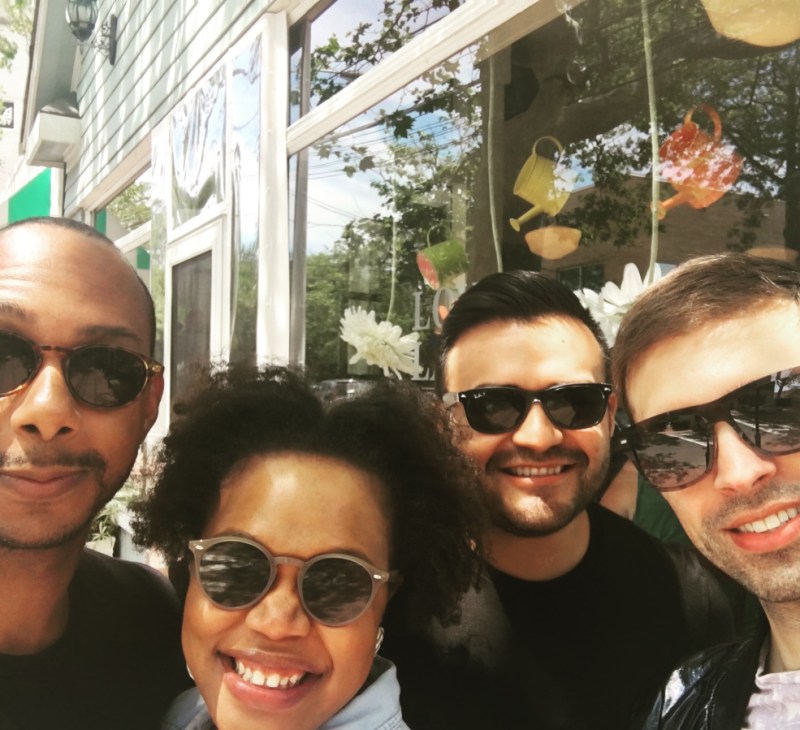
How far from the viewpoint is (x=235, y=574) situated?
1.15 meters

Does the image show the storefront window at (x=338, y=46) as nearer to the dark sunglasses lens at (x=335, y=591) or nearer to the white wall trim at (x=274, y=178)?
Result: the white wall trim at (x=274, y=178)

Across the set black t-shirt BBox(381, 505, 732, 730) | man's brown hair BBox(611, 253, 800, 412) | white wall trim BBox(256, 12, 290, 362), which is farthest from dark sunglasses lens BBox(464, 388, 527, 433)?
white wall trim BBox(256, 12, 290, 362)

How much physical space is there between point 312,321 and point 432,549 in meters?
2.07

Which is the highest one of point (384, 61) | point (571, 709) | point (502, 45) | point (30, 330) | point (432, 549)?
point (384, 61)

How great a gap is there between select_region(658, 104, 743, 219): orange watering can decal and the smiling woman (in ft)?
2.52

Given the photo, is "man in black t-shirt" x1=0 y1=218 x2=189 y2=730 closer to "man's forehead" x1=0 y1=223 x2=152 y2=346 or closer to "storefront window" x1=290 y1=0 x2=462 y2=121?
"man's forehead" x1=0 y1=223 x2=152 y2=346

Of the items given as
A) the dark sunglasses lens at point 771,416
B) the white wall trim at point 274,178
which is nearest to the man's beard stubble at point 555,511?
the dark sunglasses lens at point 771,416

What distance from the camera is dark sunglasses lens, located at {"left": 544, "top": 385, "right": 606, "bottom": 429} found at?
1354 mm

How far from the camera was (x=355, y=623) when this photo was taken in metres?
1.17

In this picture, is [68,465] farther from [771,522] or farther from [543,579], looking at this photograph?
[771,522]

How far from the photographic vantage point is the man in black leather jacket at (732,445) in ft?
3.44

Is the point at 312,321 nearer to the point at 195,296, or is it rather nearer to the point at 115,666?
the point at 195,296

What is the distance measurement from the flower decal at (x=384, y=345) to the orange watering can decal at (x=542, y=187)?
485 mm

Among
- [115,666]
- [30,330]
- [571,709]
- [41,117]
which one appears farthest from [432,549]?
[41,117]
